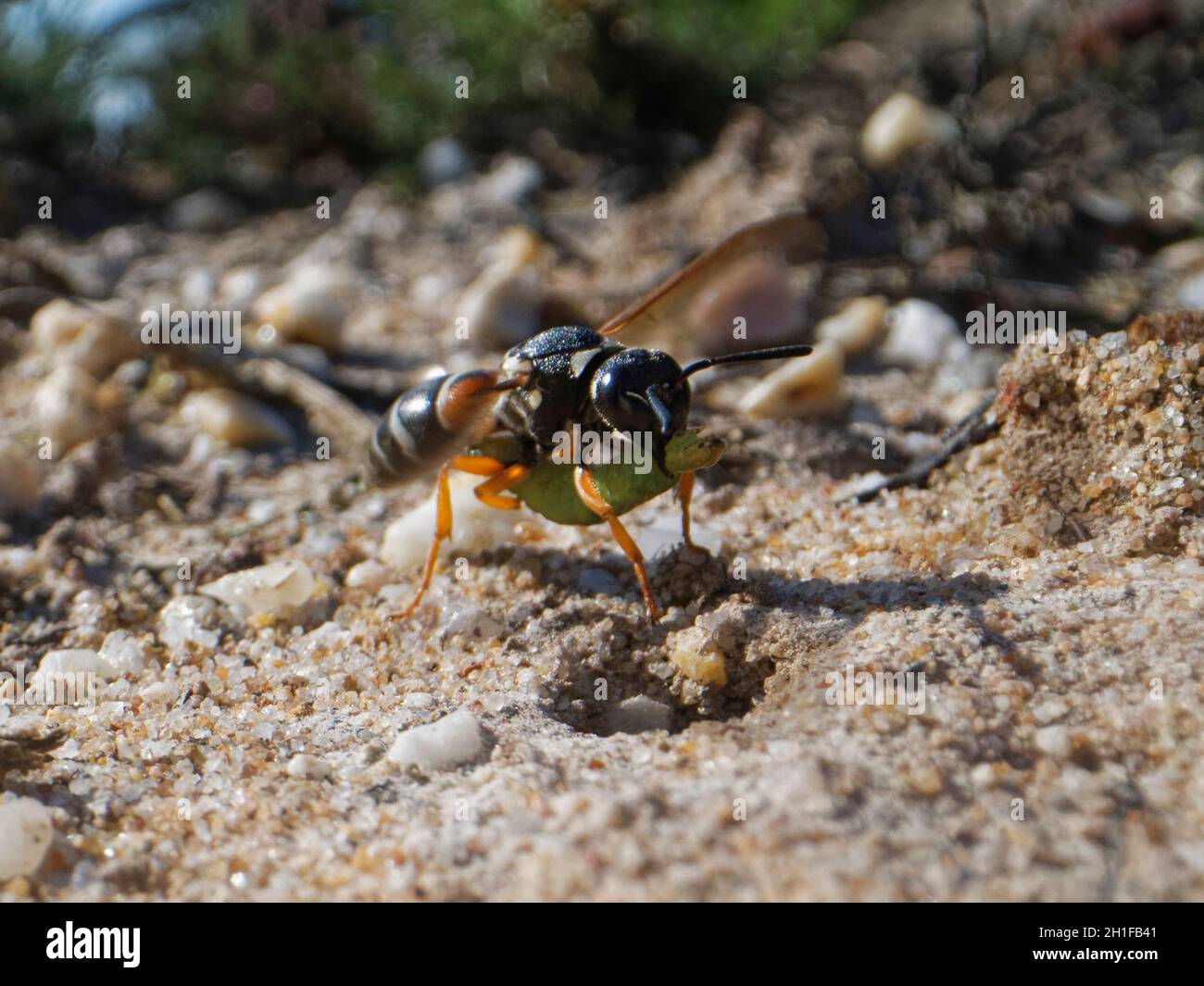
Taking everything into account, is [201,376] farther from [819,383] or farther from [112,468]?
[819,383]

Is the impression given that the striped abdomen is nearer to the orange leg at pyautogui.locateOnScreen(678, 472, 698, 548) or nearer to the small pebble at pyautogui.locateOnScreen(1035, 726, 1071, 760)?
the orange leg at pyautogui.locateOnScreen(678, 472, 698, 548)

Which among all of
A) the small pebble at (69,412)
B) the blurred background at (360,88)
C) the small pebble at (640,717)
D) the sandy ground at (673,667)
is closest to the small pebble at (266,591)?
the sandy ground at (673,667)

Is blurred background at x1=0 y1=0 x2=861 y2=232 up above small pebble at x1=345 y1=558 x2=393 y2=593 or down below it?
above

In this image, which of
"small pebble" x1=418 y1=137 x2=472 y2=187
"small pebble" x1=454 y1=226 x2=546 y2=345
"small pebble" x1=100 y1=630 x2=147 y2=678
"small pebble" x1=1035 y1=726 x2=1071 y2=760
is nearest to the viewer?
"small pebble" x1=1035 y1=726 x2=1071 y2=760

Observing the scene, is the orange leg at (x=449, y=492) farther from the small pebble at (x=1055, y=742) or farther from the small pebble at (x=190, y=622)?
the small pebble at (x=1055, y=742)

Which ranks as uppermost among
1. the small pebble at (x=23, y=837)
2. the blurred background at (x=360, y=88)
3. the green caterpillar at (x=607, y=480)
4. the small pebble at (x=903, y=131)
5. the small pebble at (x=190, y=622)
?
the blurred background at (x=360, y=88)

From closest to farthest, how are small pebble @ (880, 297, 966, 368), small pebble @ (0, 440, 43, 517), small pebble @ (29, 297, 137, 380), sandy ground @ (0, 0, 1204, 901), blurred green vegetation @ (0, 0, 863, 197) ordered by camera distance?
sandy ground @ (0, 0, 1204, 901) → small pebble @ (0, 440, 43, 517) → small pebble @ (880, 297, 966, 368) → small pebble @ (29, 297, 137, 380) → blurred green vegetation @ (0, 0, 863, 197)

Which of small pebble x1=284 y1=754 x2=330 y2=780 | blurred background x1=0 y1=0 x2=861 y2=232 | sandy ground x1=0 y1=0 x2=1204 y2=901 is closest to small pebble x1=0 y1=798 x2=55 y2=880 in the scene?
sandy ground x1=0 y1=0 x2=1204 y2=901

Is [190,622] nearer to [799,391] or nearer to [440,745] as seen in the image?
[440,745]
